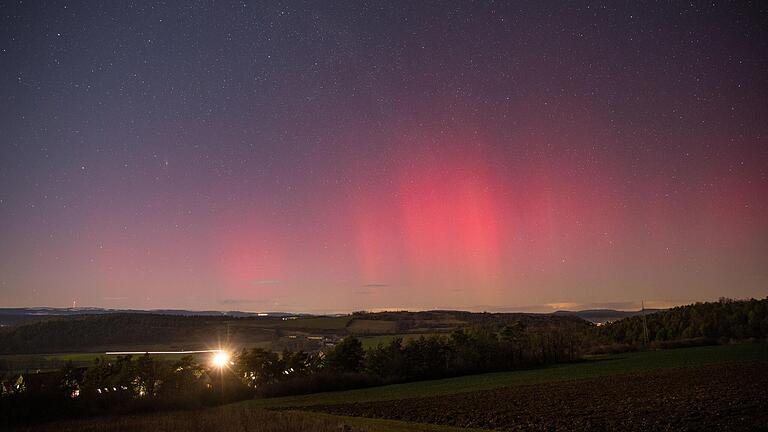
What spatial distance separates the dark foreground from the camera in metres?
24.4

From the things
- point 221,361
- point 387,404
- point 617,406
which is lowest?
point 387,404

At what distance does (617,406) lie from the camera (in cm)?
3044

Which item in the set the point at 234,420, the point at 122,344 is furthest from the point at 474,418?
the point at 122,344

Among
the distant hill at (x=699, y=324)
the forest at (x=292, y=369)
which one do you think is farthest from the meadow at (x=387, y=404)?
the distant hill at (x=699, y=324)

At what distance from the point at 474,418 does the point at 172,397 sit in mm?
27745

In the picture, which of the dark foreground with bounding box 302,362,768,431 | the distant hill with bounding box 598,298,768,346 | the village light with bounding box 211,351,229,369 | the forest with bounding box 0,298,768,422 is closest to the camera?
the dark foreground with bounding box 302,362,768,431

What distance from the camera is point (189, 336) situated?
13138cm

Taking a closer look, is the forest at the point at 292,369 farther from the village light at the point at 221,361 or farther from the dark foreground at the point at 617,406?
the dark foreground at the point at 617,406

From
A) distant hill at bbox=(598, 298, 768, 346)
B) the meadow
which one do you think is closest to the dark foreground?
the meadow

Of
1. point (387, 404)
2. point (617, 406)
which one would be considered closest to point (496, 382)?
point (387, 404)

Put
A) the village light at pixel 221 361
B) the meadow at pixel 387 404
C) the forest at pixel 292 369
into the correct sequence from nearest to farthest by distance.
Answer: the meadow at pixel 387 404
the forest at pixel 292 369
the village light at pixel 221 361

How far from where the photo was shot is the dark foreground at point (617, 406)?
80.2 feet

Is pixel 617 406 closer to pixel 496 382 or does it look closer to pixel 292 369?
pixel 496 382

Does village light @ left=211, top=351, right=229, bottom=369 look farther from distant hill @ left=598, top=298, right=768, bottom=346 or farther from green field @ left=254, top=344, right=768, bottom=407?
distant hill @ left=598, top=298, right=768, bottom=346
